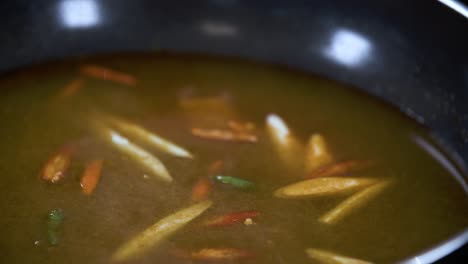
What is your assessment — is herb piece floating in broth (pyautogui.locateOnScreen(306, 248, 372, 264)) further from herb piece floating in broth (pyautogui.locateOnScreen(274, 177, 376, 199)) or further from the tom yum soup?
herb piece floating in broth (pyautogui.locateOnScreen(274, 177, 376, 199))

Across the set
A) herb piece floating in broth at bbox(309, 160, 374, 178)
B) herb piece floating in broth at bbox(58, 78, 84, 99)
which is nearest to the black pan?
herb piece floating in broth at bbox(58, 78, 84, 99)

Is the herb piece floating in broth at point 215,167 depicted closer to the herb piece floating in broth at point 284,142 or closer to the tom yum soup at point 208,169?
the tom yum soup at point 208,169

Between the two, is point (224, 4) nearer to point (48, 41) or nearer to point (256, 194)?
point (48, 41)

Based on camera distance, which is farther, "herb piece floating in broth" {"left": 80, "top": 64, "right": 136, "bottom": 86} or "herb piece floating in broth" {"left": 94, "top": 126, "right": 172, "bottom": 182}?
"herb piece floating in broth" {"left": 80, "top": 64, "right": 136, "bottom": 86}

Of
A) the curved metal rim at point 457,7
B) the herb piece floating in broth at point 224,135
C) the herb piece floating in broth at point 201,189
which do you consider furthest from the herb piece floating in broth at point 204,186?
the curved metal rim at point 457,7

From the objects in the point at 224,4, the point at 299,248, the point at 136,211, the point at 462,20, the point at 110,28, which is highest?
the point at 462,20

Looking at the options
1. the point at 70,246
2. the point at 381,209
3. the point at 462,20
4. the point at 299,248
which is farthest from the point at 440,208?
the point at 70,246

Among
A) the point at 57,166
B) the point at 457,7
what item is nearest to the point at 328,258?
the point at 57,166
